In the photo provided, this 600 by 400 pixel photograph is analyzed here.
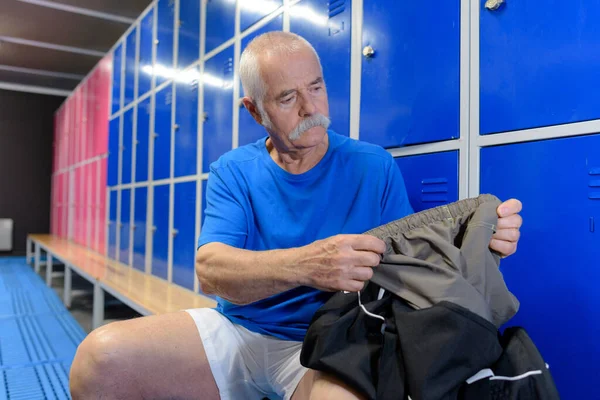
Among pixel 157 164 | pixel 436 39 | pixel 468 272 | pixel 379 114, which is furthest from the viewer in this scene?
pixel 157 164

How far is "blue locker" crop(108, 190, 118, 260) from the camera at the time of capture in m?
4.72

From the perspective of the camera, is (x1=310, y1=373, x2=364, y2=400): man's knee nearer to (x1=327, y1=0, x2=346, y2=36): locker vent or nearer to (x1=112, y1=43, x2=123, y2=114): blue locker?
(x1=327, y1=0, x2=346, y2=36): locker vent

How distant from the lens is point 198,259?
3.81 feet

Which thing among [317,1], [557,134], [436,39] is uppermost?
[317,1]

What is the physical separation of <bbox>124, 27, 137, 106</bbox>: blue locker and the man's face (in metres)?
3.51

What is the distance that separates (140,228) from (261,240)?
2.98 m

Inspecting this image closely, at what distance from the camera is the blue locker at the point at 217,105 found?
2633 millimetres

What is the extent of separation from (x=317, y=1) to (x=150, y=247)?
2.48 m

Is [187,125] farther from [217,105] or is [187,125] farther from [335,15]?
[335,15]

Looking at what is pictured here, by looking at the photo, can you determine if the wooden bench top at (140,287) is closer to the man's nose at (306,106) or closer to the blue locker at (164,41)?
the man's nose at (306,106)

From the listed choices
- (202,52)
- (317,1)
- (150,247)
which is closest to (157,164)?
(150,247)

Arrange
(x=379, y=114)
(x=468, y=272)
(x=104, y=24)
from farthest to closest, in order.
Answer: (x=104, y=24), (x=379, y=114), (x=468, y=272)

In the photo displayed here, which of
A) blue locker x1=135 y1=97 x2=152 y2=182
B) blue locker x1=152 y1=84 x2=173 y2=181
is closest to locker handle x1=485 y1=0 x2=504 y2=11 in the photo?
blue locker x1=152 y1=84 x2=173 y2=181

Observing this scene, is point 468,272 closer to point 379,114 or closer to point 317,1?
point 379,114
